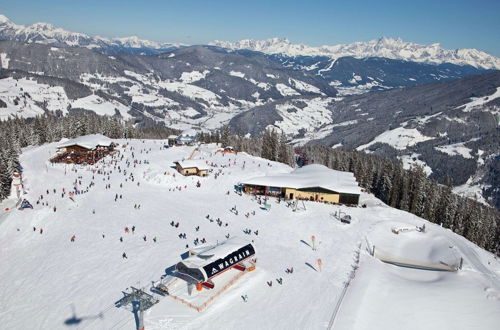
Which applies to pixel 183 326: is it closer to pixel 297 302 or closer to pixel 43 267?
pixel 297 302

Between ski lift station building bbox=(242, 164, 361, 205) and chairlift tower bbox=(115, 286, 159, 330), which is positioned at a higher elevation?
ski lift station building bbox=(242, 164, 361, 205)

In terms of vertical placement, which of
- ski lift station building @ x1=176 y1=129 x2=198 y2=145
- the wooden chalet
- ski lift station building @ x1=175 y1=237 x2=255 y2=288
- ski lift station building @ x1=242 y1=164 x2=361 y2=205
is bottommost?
ski lift station building @ x1=175 y1=237 x2=255 y2=288

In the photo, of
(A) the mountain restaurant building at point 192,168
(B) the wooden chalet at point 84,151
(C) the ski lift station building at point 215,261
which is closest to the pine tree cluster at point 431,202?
(A) the mountain restaurant building at point 192,168

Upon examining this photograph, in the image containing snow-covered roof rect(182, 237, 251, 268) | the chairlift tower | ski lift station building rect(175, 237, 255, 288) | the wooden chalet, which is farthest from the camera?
the wooden chalet

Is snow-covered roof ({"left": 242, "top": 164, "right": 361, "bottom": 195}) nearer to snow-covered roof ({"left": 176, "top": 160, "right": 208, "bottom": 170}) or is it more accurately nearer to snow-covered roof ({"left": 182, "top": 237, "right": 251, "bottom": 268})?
snow-covered roof ({"left": 176, "top": 160, "right": 208, "bottom": 170})

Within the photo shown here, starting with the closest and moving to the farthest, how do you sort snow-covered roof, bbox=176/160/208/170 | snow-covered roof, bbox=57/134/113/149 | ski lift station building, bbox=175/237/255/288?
ski lift station building, bbox=175/237/255/288 → snow-covered roof, bbox=176/160/208/170 → snow-covered roof, bbox=57/134/113/149

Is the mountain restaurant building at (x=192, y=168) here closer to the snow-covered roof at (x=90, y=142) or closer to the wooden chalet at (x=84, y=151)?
the wooden chalet at (x=84, y=151)

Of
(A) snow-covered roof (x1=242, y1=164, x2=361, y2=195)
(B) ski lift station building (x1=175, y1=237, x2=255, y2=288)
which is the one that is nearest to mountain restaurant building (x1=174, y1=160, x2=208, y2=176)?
(A) snow-covered roof (x1=242, y1=164, x2=361, y2=195)
